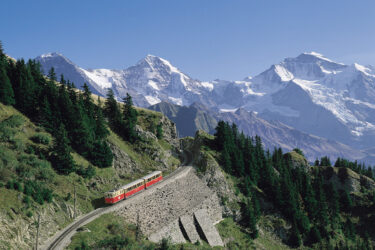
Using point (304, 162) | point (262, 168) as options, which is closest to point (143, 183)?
point (262, 168)

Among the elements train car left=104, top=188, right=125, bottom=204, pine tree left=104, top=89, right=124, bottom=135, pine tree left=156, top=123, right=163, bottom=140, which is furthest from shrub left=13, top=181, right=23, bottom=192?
pine tree left=156, top=123, right=163, bottom=140

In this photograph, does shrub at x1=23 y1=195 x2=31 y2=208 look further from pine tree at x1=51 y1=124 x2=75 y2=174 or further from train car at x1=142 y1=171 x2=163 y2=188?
train car at x1=142 y1=171 x2=163 y2=188

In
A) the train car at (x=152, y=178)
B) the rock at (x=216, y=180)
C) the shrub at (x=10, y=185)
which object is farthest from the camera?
the rock at (x=216, y=180)

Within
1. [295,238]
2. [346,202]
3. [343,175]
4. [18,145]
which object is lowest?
[346,202]

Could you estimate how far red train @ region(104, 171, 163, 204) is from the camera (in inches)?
2453

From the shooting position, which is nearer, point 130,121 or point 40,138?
point 40,138

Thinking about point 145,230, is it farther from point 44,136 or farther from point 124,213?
point 44,136

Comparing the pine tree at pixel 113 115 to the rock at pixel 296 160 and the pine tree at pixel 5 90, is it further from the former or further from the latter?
the rock at pixel 296 160

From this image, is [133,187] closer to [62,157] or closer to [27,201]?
[62,157]

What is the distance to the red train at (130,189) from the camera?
204 ft

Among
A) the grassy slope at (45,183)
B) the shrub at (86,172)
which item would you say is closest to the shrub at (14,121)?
the grassy slope at (45,183)

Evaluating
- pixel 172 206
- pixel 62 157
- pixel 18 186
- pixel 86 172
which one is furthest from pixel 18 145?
pixel 172 206

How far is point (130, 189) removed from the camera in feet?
221

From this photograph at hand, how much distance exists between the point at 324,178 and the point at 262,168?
47498 millimetres
